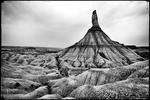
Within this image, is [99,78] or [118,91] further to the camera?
[99,78]

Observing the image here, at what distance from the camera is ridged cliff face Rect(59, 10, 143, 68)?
46000 millimetres

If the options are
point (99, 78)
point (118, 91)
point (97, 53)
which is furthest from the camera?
point (97, 53)

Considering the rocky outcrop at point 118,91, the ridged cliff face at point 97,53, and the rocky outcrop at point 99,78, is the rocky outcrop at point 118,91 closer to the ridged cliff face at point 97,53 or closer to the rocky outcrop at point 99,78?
the rocky outcrop at point 99,78

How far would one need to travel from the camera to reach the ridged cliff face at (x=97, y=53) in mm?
46000

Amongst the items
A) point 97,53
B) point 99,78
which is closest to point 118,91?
point 99,78

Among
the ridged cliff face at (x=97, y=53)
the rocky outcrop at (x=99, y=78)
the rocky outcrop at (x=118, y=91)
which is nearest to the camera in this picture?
the rocky outcrop at (x=118, y=91)

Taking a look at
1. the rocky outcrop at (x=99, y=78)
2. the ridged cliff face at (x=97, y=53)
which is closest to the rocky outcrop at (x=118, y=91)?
the rocky outcrop at (x=99, y=78)

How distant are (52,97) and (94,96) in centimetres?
433

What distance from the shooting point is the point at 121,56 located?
165 feet

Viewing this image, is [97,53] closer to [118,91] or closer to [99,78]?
[99,78]

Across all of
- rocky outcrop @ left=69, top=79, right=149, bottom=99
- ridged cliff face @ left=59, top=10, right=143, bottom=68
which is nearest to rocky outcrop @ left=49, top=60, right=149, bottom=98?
rocky outcrop @ left=69, top=79, right=149, bottom=99

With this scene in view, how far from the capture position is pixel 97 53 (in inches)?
2013

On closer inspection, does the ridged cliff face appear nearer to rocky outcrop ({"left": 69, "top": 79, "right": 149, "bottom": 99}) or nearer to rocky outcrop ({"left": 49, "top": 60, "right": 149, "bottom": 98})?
rocky outcrop ({"left": 49, "top": 60, "right": 149, "bottom": 98})

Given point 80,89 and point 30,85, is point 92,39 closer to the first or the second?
A: point 30,85
